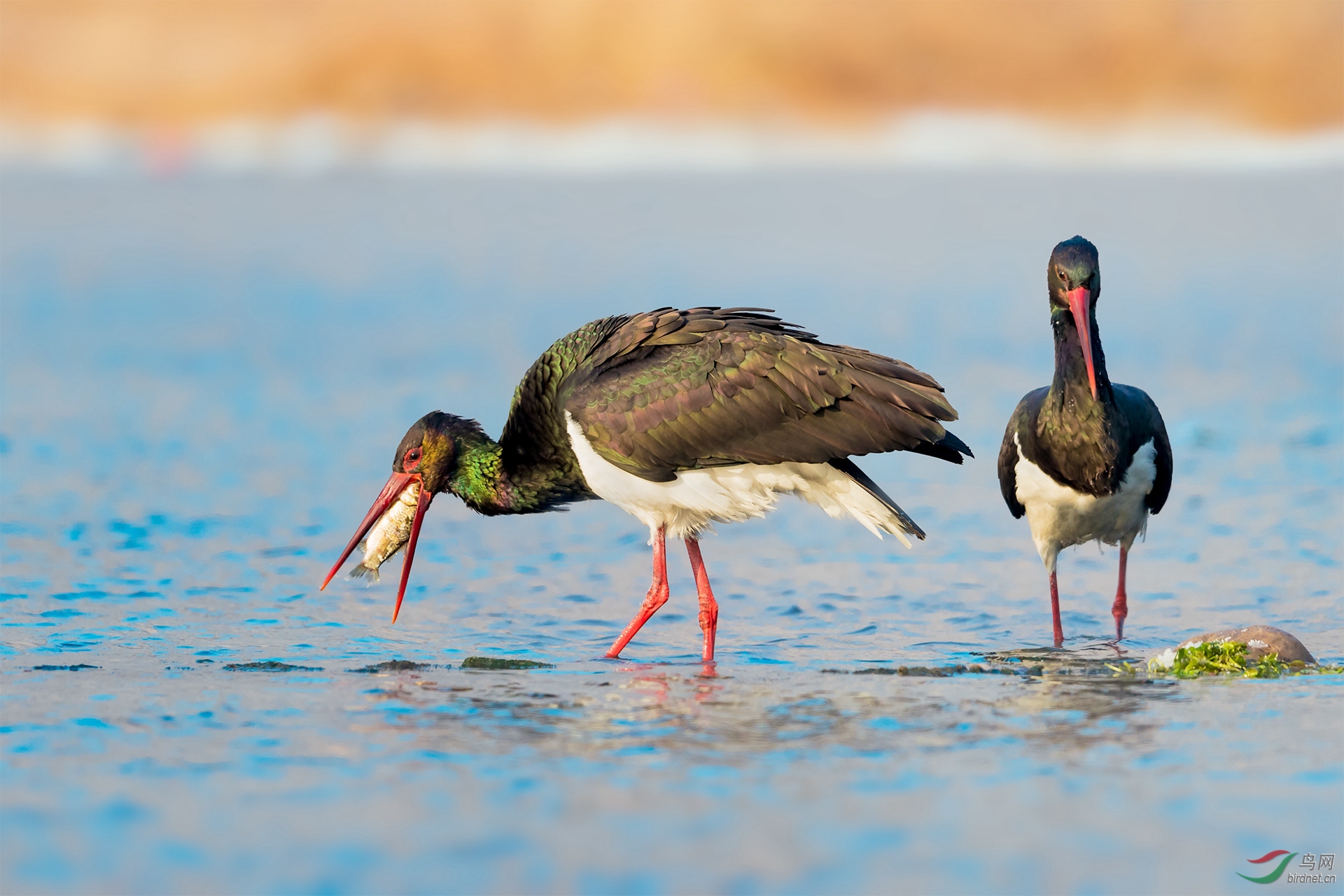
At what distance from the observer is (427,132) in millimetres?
54344

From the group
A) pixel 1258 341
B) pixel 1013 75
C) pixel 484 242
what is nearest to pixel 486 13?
pixel 1013 75

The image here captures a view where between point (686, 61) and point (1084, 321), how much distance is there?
49.6 metres

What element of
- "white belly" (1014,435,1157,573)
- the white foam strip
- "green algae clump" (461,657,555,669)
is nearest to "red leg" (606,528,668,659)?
"green algae clump" (461,657,555,669)

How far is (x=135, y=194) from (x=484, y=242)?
1249 centimetres

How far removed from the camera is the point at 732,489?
7738 mm

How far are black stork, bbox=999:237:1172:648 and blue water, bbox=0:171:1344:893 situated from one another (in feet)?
1.46

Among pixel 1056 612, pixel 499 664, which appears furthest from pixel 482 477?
pixel 1056 612

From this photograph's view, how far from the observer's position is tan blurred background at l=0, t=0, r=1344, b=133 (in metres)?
54.0

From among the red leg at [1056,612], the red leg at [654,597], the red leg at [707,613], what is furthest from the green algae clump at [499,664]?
the red leg at [1056,612]

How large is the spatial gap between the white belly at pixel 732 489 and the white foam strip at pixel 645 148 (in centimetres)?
3946

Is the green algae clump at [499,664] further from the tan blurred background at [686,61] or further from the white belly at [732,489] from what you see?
the tan blurred background at [686,61]

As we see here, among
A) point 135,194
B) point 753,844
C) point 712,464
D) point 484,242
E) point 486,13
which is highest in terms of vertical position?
point 486,13

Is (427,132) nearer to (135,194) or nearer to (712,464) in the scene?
(135,194)

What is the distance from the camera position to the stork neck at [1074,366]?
8039 mm
